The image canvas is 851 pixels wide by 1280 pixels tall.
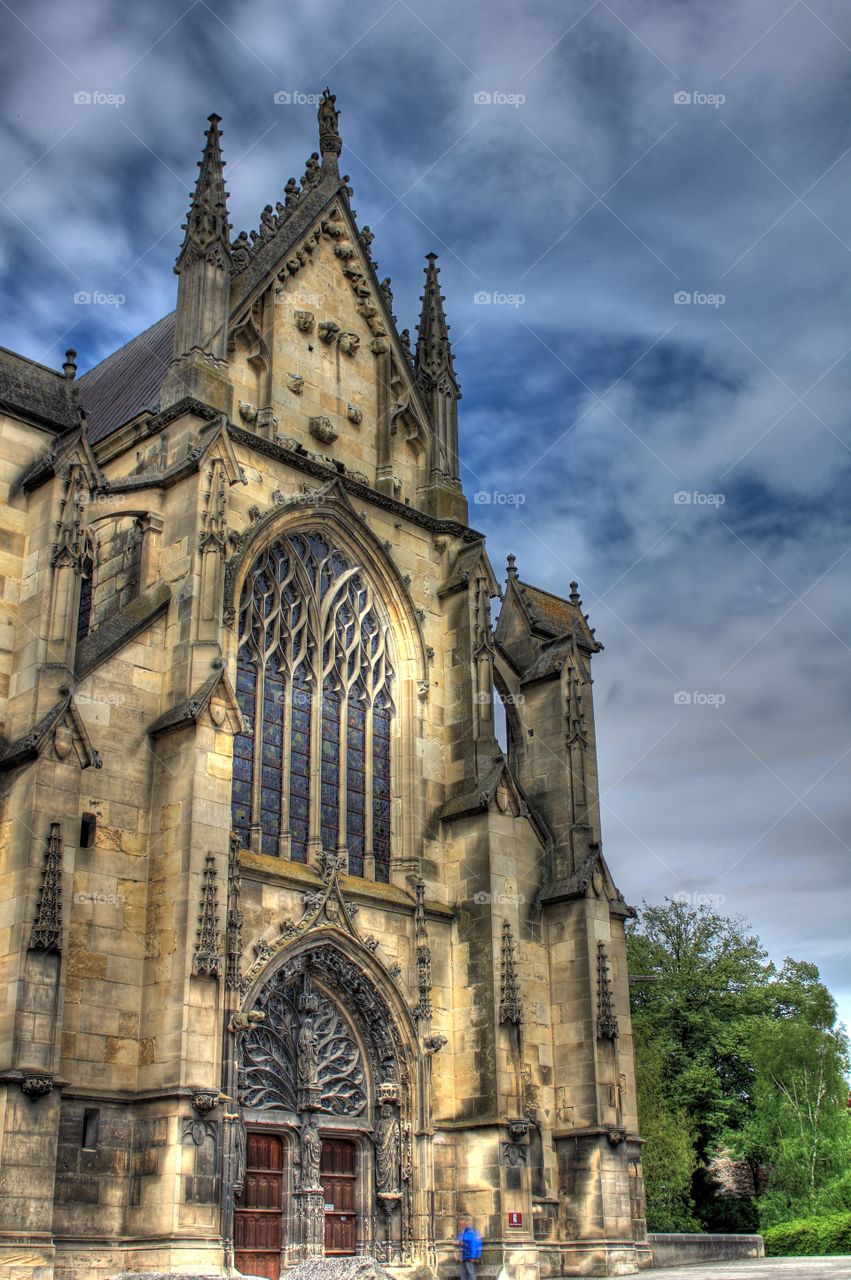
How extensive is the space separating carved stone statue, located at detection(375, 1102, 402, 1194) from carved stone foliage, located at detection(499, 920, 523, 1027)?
2400mm

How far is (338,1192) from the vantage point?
2155 centimetres

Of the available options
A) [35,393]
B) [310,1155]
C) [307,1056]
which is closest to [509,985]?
[307,1056]

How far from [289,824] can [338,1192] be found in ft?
19.2

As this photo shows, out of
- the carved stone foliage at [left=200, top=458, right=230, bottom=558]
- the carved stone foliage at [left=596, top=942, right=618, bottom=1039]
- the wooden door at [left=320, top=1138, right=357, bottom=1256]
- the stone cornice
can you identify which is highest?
the stone cornice

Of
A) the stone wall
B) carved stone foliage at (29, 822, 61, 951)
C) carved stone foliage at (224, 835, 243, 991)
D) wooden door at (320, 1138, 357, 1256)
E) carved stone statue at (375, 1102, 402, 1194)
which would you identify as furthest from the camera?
the stone wall

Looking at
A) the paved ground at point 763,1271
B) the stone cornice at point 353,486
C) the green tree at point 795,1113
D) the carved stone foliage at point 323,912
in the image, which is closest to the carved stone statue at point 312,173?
the stone cornice at point 353,486

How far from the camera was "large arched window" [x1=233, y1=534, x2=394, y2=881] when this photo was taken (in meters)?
22.6

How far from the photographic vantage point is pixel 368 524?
25875 millimetres

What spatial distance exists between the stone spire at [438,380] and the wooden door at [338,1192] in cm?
1290

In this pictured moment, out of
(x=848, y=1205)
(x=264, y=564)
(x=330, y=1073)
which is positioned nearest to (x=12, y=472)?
(x=264, y=564)

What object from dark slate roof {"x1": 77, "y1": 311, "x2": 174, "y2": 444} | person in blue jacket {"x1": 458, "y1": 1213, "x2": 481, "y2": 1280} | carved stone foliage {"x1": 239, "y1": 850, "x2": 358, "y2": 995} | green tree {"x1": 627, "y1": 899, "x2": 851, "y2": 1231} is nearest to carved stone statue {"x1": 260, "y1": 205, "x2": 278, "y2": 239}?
dark slate roof {"x1": 77, "y1": 311, "x2": 174, "y2": 444}

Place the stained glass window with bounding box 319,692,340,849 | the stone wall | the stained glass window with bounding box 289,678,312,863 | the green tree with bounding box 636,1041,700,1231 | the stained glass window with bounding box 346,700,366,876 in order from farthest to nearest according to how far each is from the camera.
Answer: the green tree with bounding box 636,1041,700,1231 < the stone wall < the stained glass window with bounding box 346,700,366,876 < the stained glass window with bounding box 319,692,340,849 < the stained glass window with bounding box 289,678,312,863

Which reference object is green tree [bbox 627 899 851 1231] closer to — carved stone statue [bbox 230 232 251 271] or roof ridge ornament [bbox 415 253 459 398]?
roof ridge ornament [bbox 415 253 459 398]

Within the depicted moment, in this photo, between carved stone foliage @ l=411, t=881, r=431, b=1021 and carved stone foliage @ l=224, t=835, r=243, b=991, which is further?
carved stone foliage @ l=411, t=881, r=431, b=1021
